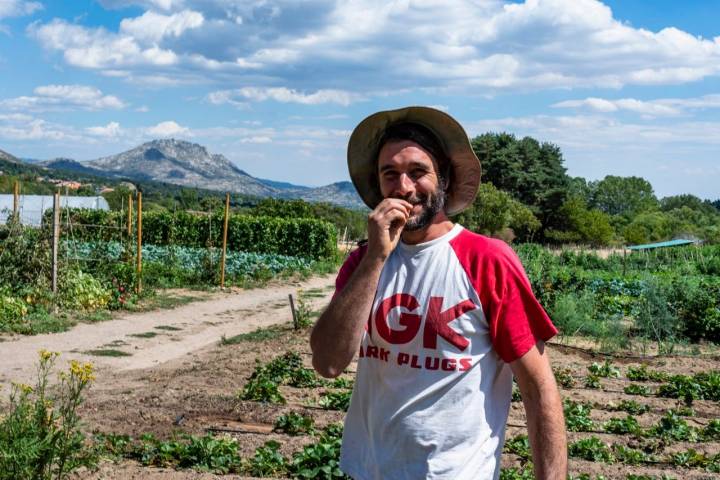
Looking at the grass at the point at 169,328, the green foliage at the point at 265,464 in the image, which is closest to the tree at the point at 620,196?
the grass at the point at 169,328

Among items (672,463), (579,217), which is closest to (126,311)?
(672,463)

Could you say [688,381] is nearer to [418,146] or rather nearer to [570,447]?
[570,447]

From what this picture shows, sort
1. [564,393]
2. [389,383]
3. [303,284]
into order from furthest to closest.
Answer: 1. [303,284]
2. [564,393]
3. [389,383]

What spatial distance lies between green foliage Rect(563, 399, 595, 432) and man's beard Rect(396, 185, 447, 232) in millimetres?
5434

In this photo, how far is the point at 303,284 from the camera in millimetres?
21734

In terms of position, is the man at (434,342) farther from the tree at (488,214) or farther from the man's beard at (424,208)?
the tree at (488,214)

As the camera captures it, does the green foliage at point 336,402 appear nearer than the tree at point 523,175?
Yes

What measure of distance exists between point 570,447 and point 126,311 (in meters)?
10.5

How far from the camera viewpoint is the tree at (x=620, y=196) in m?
98.0

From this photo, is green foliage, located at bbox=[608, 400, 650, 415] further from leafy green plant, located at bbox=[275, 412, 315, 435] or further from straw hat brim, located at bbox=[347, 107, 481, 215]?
straw hat brim, located at bbox=[347, 107, 481, 215]

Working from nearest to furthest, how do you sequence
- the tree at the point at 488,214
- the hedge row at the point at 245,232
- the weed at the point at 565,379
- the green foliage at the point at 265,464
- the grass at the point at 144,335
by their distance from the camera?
the green foliage at the point at 265,464 < the weed at the point at 565,379 < the grass at the point at 144,335 < the hedge row at the point at 245,232 < the tree at the point at 488,214

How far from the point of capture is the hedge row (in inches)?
1084

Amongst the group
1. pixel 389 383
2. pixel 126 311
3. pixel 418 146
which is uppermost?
pixel 418 146

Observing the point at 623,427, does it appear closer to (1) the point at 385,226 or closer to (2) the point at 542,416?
(2) the point at 542,416
